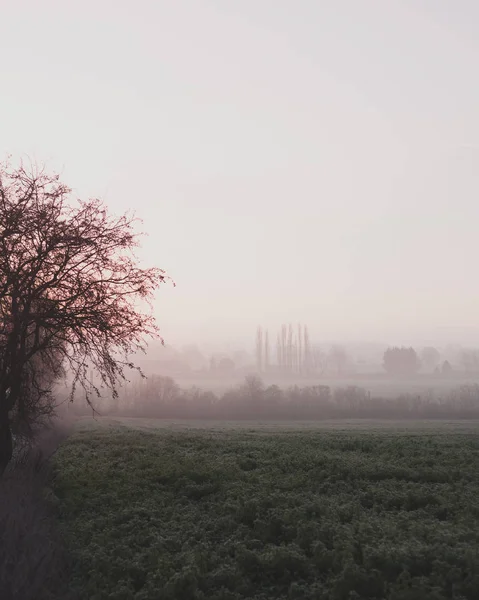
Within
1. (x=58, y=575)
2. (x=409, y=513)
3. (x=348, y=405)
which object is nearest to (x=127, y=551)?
(x=58, y=575)

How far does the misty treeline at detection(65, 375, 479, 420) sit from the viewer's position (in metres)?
88.5

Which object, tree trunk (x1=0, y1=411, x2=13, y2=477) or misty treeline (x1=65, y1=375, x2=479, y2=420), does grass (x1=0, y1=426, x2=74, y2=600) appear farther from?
misty treeline (x1=65, y1=375, x2=479, y2=420)

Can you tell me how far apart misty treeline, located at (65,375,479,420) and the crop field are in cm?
6682

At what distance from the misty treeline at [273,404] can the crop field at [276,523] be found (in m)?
66.8

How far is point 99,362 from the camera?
67.1 feet

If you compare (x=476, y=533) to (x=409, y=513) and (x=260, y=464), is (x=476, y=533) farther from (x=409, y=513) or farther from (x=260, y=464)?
(x=260, y=464)

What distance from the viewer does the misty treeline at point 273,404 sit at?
3484 inches

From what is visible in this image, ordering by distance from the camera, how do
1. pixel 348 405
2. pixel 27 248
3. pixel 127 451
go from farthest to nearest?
pixel 348 405
pixel 127 451
pixel 27 248

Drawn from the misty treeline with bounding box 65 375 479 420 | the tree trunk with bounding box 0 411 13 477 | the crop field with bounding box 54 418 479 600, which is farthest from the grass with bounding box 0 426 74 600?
the misty treeline with bounding box 65 375 479 420

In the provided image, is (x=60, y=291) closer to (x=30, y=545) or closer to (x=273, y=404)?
(x=30, y=545)

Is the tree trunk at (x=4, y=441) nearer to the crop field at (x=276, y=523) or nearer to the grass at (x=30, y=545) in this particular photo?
the grass at (x=30, y=545)

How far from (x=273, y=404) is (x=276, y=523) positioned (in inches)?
3173

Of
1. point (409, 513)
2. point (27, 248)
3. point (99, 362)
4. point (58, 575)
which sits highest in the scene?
point (27, 248)

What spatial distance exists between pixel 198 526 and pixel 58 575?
396 cm
